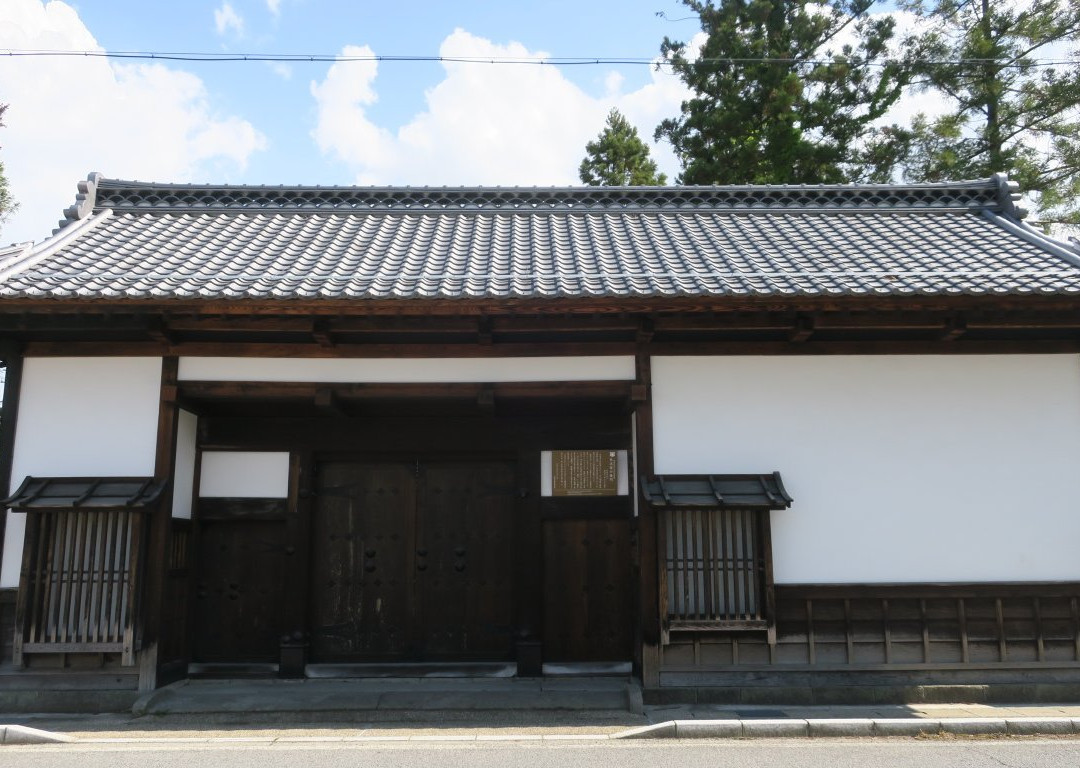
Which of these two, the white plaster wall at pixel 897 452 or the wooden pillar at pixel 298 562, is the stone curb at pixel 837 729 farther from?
the wooden pillar at pixel 298 562

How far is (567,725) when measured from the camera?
736 cm

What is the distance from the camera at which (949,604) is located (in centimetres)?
827

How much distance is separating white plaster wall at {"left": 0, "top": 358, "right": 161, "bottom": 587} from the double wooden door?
207cm

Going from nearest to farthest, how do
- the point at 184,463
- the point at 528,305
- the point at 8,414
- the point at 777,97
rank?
the point at 528,305, the point at 8,414, the point at 184,463, the point at 777,97

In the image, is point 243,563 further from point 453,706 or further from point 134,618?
point 453,706

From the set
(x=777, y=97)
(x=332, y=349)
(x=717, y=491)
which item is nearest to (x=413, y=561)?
(x=332, y=349)

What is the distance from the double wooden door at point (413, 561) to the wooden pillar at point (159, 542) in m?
1.72

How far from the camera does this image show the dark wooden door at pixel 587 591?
9.38m

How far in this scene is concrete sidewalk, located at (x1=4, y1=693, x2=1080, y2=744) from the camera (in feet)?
23.1

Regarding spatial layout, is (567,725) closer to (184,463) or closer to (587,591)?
(587,591)

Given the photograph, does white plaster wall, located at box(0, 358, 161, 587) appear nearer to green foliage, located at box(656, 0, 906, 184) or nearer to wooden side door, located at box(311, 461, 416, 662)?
wooden side door, located at box(311, 461, 416, 662)

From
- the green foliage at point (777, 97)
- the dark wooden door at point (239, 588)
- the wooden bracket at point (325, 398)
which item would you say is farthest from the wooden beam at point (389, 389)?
the green foliage at point (777, 97)

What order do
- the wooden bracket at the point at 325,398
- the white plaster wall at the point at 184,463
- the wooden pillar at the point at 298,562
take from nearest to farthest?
the wooden bracket at the point at 325,398 → the white plaster wall at the point at 184,463 → the wooden pillar at the point at 298,562

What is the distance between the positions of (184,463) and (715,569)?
5.93 metres
